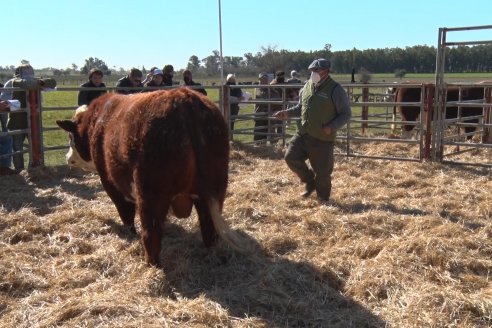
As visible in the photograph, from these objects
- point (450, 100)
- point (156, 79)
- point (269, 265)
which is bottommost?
point (269, 265)

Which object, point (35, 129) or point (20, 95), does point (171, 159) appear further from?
point (20, 95)

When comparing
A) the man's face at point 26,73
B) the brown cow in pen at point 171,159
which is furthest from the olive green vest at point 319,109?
the man's face at point 26,73

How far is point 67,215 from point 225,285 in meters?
2.40

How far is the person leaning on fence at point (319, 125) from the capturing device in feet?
18.4

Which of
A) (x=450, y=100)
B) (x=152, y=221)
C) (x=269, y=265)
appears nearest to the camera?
(x=152, y=221)

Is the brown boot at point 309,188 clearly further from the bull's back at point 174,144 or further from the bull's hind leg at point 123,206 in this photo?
the bull's back at point 174,144

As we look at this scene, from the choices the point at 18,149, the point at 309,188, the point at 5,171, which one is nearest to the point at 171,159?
the point at 309,188

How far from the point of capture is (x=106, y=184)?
5102 mm

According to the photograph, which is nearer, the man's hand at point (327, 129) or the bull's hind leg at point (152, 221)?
the bull's hind leg at point (152, 221)

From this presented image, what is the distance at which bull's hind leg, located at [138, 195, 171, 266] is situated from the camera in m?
3.86

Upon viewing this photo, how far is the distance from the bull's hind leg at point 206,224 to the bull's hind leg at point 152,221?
0.34 m

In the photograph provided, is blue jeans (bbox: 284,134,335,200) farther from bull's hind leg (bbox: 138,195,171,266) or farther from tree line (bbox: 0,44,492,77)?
tree line (bbox: 0,44,492,77)

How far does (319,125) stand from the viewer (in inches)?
226

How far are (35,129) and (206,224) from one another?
486 cm
